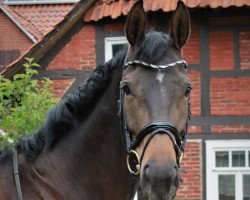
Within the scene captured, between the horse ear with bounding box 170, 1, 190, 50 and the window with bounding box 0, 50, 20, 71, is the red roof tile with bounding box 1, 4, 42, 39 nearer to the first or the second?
the window with bounding box 0, 50, 20, 71

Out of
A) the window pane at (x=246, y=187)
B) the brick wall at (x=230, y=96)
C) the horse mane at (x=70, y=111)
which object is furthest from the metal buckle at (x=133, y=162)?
the window pane at (x=246, y=187)

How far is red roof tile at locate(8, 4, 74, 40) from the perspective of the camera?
16203 millimetres

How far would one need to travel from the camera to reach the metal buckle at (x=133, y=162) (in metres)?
3.00

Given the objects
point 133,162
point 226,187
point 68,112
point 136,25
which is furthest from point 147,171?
point 226,187

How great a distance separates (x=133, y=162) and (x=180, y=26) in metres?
0.80

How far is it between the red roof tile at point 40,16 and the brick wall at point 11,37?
382 mm

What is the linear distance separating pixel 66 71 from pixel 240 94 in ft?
10.5

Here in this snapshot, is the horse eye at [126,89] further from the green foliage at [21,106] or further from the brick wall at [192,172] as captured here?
the brick wall at [192,172]

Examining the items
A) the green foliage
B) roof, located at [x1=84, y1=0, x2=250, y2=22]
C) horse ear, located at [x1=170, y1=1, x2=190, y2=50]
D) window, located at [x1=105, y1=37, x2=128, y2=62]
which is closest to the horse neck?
horse ear, located at [x1=170, y1=1, x2=190, y2=50]

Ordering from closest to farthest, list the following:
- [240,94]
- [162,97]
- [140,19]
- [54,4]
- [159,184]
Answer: [159,184]
[162,97]
[140,19]
[240,94]
[54,4]

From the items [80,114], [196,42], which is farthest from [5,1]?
[80,114]

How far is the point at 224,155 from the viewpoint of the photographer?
10.2m

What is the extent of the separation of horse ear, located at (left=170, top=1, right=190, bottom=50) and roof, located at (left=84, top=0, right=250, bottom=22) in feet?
21.9

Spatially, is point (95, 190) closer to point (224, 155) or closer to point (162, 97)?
point (162, 97)
